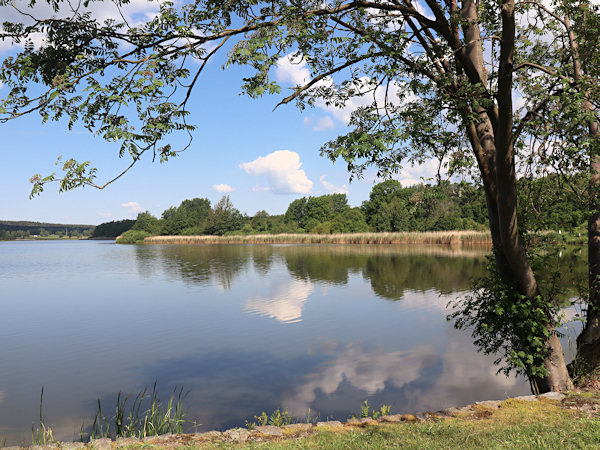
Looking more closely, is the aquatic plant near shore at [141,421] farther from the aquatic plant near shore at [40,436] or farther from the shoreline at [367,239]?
the shoreline at [367,239]

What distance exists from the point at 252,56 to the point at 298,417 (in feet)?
20.4

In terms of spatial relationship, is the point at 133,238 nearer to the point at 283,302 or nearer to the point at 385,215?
the point at 385,215

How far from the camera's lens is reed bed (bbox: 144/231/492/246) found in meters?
47.6

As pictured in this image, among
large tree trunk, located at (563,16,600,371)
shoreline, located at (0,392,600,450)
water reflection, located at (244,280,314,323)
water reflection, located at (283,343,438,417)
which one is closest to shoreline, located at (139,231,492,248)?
water reflection, located at (244,280,314,323)

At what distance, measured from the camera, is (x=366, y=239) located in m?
60.2

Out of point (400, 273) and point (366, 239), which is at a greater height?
point (366, 239)

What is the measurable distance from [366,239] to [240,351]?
165 feet

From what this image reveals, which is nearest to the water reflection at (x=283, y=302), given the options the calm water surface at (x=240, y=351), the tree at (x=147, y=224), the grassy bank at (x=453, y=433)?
the calm water surface at (x=240, y=351)

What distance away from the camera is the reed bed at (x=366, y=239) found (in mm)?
47572

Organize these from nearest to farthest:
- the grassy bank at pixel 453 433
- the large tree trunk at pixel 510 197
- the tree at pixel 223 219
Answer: the grassy bank at pixel 453 433 < the large tree trunk at pixel 510 197 < the tree at pixel 223 219

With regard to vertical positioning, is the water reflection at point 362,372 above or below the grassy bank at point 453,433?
below

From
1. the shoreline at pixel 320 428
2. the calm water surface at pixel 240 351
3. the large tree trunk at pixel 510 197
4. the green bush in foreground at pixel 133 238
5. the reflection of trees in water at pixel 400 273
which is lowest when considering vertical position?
the calm water surface at pixel 240 351

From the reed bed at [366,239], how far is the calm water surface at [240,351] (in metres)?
27.8

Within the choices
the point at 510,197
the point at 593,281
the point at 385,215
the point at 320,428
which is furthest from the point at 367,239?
the point at 320,428
